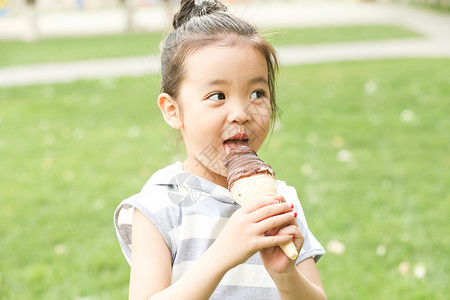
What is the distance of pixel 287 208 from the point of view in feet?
4.50

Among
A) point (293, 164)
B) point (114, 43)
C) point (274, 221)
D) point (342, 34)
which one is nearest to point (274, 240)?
point (274, 221)

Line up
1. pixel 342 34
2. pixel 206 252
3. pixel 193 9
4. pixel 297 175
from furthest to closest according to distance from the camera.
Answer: pixel 342 34 → pixel 297 175 → pixel 193 9 → pixel 206 252

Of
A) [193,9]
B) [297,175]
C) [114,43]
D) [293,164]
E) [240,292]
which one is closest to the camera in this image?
[240,292]

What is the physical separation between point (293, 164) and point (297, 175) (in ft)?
0.79

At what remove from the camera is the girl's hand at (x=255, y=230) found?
136 cm

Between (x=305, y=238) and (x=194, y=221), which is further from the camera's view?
(x=305, y=238)

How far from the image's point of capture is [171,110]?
1736 mm

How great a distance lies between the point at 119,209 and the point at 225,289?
36 centimetres

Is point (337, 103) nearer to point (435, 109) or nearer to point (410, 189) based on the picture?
point (435, 109)

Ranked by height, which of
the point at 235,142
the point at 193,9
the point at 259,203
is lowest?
the point at 259,203

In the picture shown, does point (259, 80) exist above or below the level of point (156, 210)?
above

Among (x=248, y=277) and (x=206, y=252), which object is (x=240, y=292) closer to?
(x=248, y=277)

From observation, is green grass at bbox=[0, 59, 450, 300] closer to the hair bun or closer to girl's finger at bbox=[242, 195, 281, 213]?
the hair bun

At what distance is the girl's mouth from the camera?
5.10 feet
